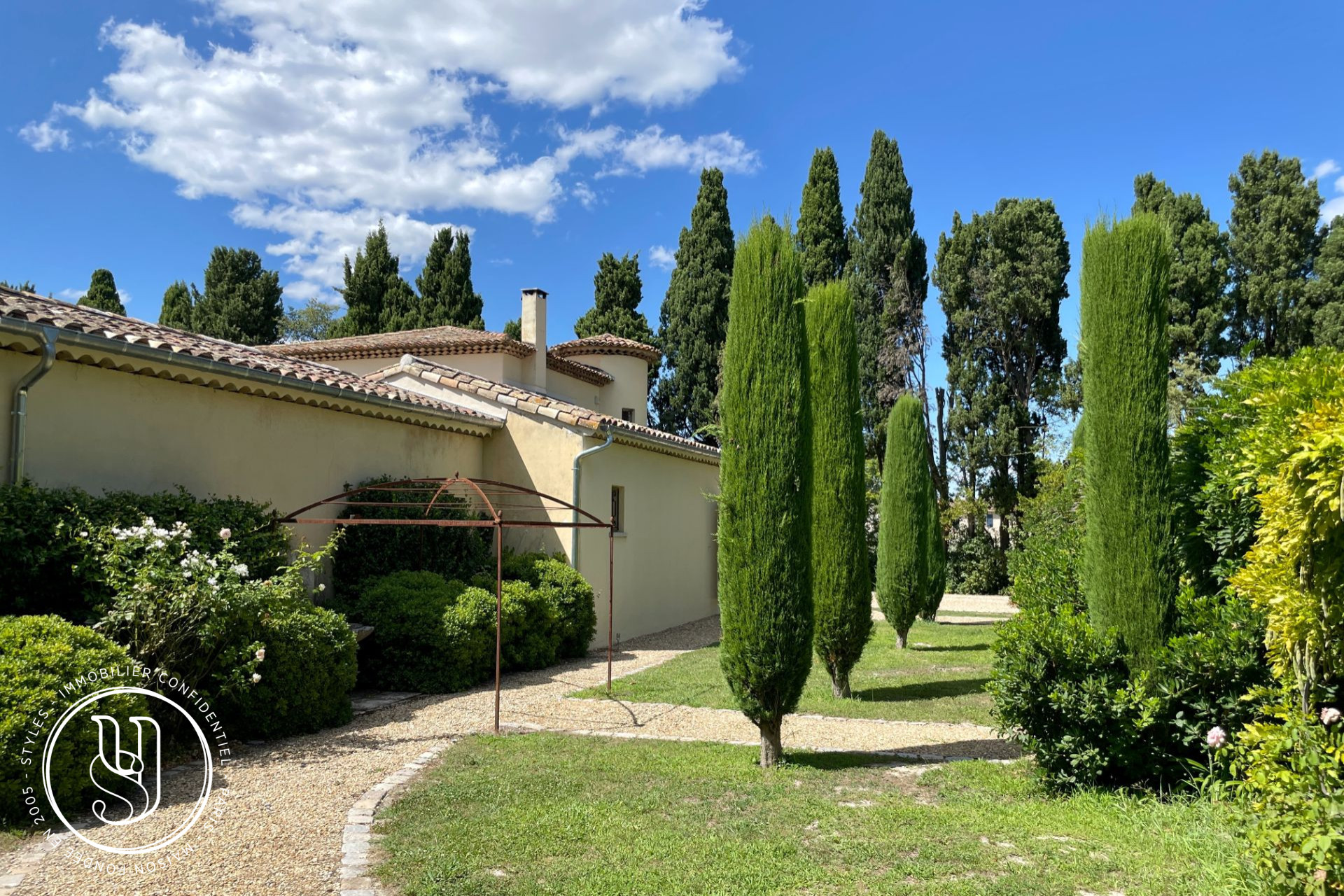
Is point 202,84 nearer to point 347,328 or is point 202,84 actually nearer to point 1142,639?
point 1142,639

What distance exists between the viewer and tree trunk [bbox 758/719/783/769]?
6.80 meters

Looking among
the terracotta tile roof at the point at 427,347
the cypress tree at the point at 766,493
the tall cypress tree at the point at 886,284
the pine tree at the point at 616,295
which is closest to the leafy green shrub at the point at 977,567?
the tall cypress tree at the point at 886,284

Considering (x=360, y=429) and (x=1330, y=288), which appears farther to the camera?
(x=1330, y=288)

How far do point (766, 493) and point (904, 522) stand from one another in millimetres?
8978

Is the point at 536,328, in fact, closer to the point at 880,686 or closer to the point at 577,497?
the point at 577,497

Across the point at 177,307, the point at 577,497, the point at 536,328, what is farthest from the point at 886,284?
the point at 177,307

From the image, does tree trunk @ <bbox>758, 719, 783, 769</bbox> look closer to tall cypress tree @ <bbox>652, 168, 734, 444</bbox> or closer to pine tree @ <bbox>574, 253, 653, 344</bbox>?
tall cypress tree @ <bbox>652, 168, 734, 444</bbox>

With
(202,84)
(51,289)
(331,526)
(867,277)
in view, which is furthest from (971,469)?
(51,289)

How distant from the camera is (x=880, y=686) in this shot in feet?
35.5

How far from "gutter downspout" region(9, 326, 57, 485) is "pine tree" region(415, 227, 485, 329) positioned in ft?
82.6

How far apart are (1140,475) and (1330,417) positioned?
2.39 metres

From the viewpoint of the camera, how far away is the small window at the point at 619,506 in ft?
49.8

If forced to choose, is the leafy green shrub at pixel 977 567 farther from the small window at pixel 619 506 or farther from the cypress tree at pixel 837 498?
the cypress tree at pixel 837 498

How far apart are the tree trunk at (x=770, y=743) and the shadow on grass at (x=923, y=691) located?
3.41 meters
